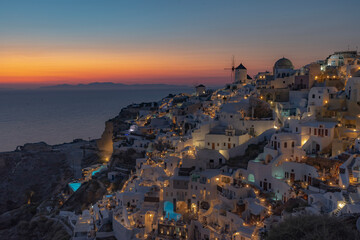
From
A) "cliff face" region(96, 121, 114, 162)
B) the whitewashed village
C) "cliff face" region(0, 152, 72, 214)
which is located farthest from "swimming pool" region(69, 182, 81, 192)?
"cliff face" region(96, 121, 114, 162)

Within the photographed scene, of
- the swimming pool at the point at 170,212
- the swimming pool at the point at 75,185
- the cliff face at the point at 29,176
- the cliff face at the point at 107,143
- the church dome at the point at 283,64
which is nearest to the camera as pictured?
the swimming pool at the point at 170,212

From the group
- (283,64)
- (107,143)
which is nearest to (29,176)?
(107,143)

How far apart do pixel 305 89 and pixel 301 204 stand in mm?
18404

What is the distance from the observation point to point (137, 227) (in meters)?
22.4

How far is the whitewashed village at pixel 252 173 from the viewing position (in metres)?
19.3

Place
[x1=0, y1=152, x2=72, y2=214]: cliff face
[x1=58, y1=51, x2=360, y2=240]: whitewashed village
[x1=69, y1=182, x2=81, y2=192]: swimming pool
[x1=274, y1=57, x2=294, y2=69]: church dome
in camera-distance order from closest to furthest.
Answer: [x1=58, y1=51, x2=360, y2=240]: whitewashed village < [x1=69, y1=182, x2=81, y2=192]: swimming pool < [x1=274, y1=57, x2=294, y2=69]: church dome < [x1=0, y1=152, x2=72, y2=214]: cliff face

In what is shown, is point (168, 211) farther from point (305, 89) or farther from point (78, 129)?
point (78, 129)

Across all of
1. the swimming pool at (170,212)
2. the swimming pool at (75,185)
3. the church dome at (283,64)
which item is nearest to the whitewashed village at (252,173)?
the swimming pool at (170,212)

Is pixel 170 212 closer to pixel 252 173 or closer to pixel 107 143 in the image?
pixel 252 173

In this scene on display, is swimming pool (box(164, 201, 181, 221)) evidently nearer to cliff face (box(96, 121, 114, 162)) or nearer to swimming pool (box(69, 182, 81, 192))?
swimming pool (box(69, 182, 81, 192))

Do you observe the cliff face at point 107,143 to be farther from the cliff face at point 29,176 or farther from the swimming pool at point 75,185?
the swimming pool at point 75,185

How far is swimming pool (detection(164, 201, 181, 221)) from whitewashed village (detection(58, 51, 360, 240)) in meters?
0.08

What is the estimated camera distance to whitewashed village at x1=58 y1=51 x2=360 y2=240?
1930 centimetres

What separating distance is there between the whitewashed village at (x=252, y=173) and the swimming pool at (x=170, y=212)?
85 millimetres
